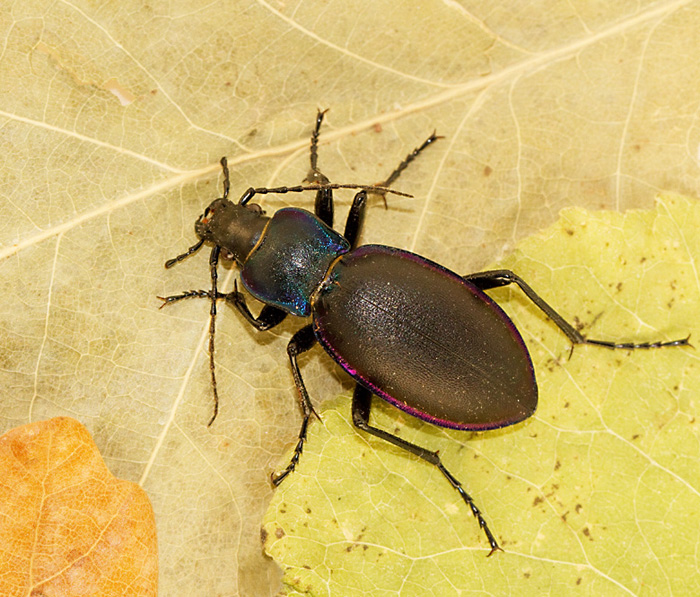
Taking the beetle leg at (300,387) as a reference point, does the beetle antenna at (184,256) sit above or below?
above

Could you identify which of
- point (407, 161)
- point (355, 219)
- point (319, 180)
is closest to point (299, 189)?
point (319, 180)

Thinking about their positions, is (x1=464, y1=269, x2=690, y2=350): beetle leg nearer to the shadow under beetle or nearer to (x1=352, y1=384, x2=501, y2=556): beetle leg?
the shadow under beetle

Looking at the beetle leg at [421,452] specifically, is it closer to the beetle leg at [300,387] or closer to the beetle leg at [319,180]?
the beetle leg at [300,387]

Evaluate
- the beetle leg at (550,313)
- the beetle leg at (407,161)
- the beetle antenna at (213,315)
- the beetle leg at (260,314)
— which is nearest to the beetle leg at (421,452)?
the beetle leg at (260,314)

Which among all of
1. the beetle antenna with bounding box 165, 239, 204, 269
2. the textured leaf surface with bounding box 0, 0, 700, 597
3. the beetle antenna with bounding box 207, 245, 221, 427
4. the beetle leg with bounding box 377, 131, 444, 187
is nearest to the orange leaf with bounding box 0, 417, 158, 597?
the textured leaf surface with bounding box 0, 0, 700, 597

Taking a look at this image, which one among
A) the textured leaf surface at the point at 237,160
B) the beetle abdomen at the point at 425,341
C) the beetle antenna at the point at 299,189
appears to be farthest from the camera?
the beetle antenna at the point at 299,189

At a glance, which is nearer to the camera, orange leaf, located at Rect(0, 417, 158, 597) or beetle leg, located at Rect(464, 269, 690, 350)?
orange leaf, located at Rect(0, 417, 158, 597)
